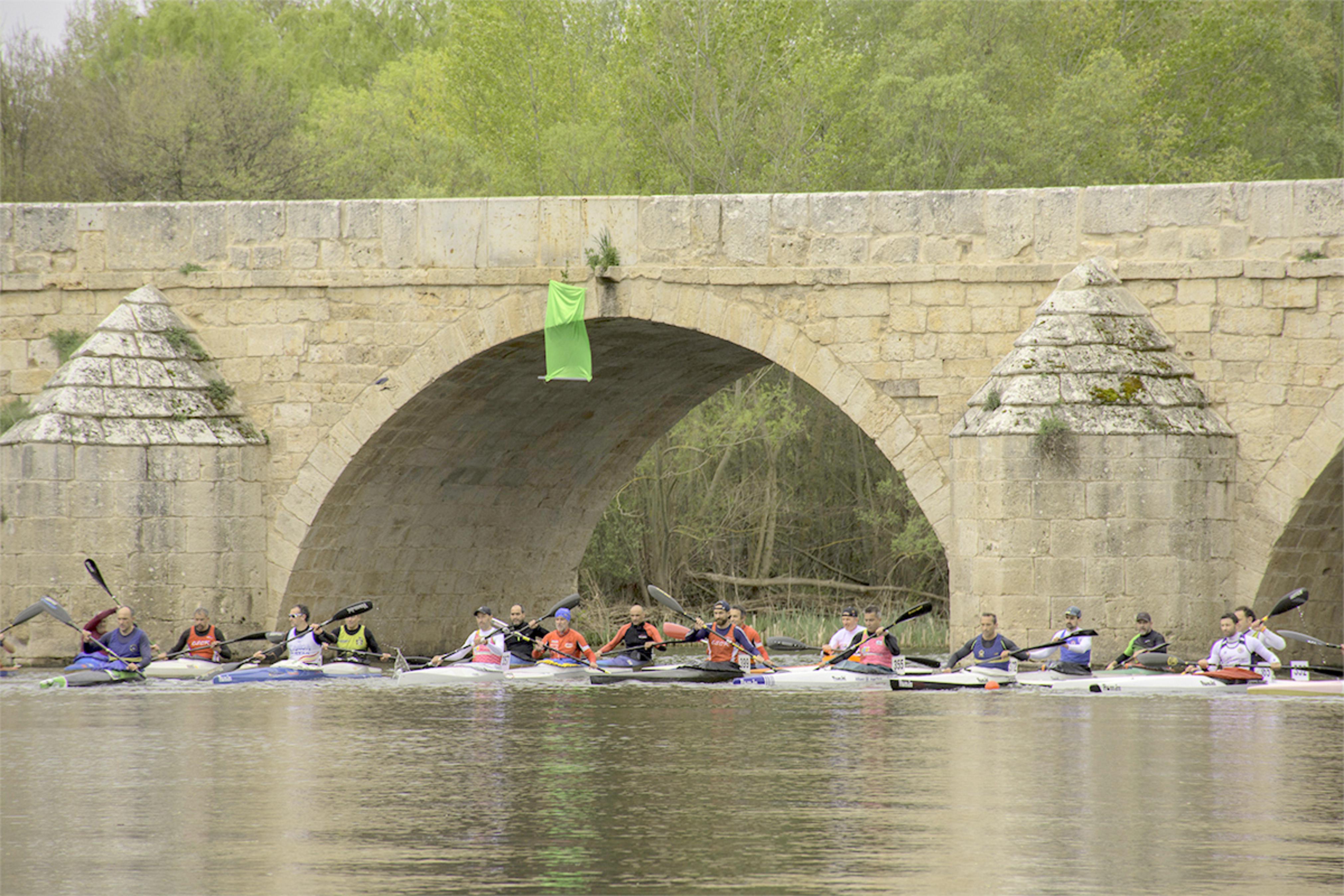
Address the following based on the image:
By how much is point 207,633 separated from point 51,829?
8.74 metres

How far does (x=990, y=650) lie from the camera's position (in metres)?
15.0

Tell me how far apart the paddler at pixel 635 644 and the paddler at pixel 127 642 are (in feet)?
12.6

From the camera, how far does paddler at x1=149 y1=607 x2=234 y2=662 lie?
16.6 m

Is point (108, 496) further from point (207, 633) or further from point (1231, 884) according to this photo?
point (1231, 884)

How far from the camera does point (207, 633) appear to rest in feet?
55.1

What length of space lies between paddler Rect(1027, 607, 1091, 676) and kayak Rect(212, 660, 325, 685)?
6107mm

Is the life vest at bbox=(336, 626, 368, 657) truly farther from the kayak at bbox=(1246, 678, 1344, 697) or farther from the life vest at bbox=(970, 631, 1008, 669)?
the kayak at bbox=(1246, 678, 1344, 697)

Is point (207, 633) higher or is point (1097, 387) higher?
point (1097, 387)

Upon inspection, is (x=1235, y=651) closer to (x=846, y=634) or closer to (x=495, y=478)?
(x=846, y=634)

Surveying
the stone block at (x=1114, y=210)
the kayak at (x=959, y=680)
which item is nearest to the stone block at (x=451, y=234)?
the stone block at (x=1114, y=210)

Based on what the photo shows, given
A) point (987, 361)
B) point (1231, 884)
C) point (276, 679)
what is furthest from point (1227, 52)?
point (1231, 884)

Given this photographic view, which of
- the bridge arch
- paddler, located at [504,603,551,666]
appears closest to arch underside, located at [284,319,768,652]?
the bridge arch

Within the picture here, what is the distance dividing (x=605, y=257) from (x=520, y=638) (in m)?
3.46

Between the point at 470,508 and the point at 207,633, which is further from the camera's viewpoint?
the point at 470,508
